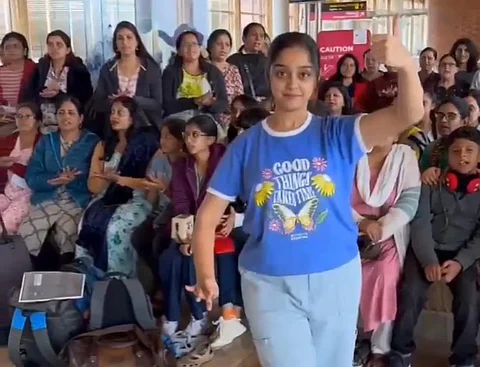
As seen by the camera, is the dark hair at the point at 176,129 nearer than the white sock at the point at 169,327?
No

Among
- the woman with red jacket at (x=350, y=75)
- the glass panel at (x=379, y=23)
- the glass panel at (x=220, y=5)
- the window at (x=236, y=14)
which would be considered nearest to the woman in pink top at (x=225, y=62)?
the woman with red jacket at (x=350, y=75)

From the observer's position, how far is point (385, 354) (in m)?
2.43

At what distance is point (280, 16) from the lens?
31.8ft

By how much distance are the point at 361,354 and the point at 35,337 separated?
3.86ft

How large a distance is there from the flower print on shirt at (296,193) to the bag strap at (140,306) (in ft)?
3.73

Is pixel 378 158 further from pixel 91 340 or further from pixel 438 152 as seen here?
pixel 91 340

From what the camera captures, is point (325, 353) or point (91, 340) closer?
point (325, 353)

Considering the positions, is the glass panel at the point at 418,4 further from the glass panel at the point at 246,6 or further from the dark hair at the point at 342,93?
the dark hair at the point at 342,93

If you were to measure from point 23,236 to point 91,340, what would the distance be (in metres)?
0.88

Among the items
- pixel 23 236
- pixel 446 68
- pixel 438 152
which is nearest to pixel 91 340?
pixel 23 236

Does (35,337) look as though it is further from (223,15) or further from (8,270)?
(223,15)

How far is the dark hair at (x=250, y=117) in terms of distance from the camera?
311 cm

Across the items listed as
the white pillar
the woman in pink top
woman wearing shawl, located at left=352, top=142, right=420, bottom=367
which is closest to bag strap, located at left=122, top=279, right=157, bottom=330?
woman wearing shawl, located at left=352, top=142, right=420, bottom=367

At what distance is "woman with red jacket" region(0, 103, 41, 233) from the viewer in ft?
10.4
